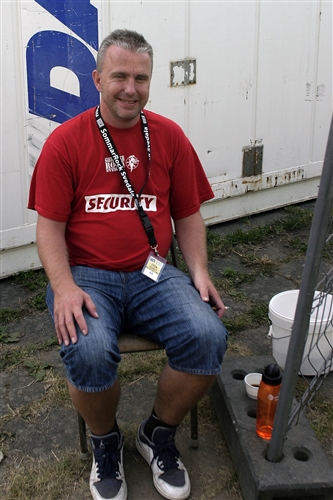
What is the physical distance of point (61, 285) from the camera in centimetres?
249

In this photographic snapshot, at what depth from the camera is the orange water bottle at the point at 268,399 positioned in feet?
8.58

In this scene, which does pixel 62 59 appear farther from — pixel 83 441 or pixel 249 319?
pixel 83 441

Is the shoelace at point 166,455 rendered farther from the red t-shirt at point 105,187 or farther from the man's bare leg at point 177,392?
the red t-shirt at point 105,187

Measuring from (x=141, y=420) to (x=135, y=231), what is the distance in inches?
36.4

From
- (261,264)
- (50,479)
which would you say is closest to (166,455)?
(50,479)

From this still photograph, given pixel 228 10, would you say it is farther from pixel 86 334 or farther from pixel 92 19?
pixel 86 334

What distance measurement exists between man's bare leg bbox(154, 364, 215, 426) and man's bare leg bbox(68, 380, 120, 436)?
0.66ft

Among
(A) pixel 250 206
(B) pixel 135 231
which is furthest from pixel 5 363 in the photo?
(A) pixel 250 206

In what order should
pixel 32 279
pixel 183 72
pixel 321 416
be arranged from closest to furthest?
pixel 321 416
pixel 32 279
pixel 183 72

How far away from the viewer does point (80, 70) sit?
13.4 ft

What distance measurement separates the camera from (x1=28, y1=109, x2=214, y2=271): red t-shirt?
2574mm

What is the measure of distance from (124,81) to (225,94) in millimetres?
2476

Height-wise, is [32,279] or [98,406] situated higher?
[98,406]

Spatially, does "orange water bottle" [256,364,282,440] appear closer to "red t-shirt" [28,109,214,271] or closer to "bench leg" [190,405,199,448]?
"bench leg" [190,405,199,448]
